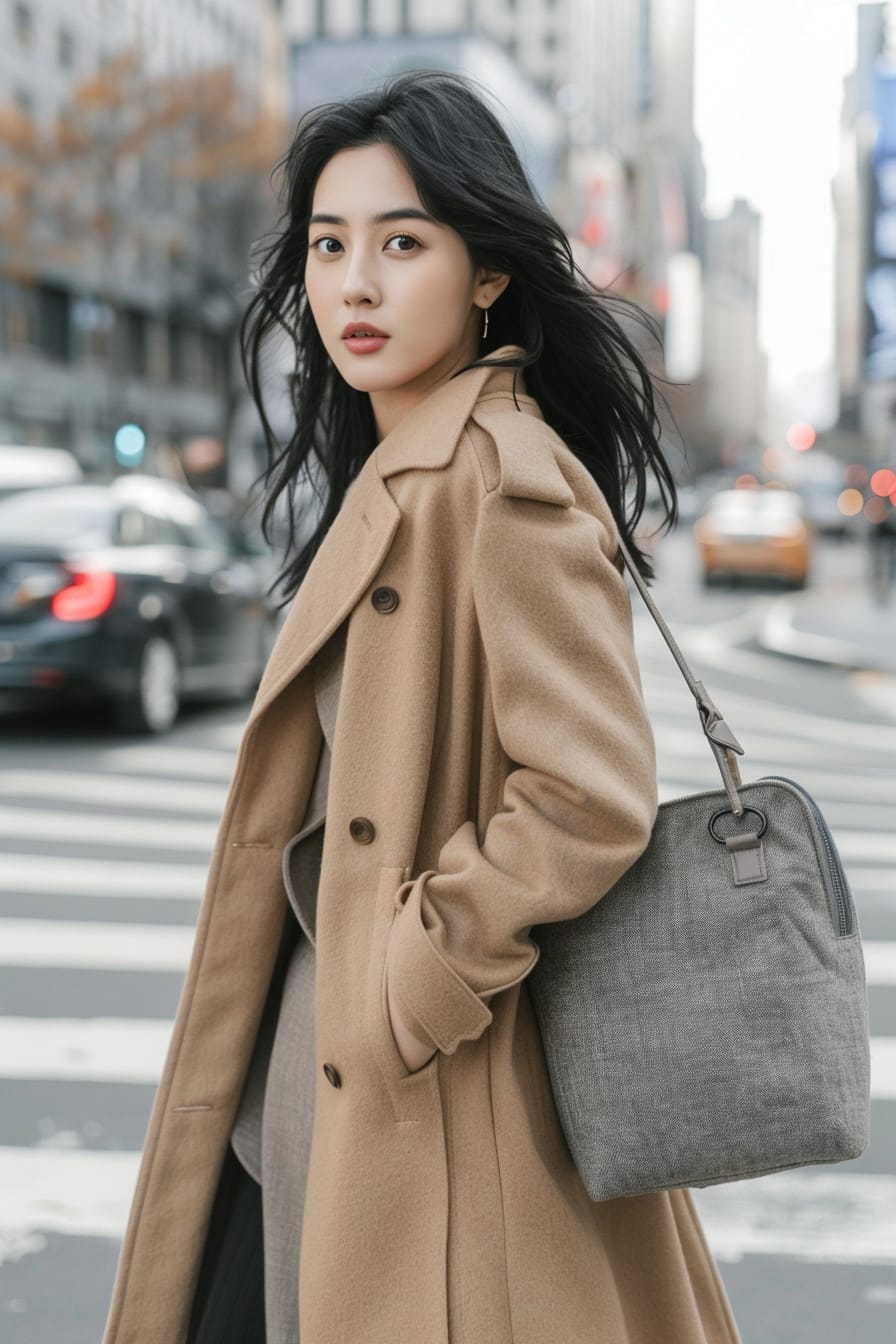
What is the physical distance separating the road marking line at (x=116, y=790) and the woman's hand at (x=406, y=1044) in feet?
22.5

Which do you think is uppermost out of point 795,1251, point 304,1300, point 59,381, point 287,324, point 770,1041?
point 59,381

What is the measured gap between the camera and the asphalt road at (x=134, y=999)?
3.46 m

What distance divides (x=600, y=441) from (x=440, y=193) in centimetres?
38

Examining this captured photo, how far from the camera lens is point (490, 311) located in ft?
6.81

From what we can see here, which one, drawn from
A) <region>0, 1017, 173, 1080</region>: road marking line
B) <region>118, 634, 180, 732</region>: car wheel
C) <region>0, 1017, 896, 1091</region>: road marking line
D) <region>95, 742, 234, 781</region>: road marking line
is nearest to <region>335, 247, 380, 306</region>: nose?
<region>0, 1017, 896, 1091</region>: road marking line

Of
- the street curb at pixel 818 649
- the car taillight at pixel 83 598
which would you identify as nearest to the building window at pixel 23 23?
the street curb at pixel 818 649

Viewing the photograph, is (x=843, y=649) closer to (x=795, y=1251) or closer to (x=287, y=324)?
(x=795, y=1251)

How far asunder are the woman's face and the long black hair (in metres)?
0.02

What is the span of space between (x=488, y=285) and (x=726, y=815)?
0.64m

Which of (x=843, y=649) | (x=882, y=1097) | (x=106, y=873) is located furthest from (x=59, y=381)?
(x=882, y=1097)

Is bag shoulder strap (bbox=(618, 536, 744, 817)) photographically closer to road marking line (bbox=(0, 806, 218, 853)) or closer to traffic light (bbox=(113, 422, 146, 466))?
road marking line (bbox=(0, 806, 218, 853))

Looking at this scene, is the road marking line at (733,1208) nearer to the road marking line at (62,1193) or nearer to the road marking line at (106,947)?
the road marking line at (62,1193)

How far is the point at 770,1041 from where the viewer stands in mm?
1729

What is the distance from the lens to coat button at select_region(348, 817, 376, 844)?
5.93 feet
